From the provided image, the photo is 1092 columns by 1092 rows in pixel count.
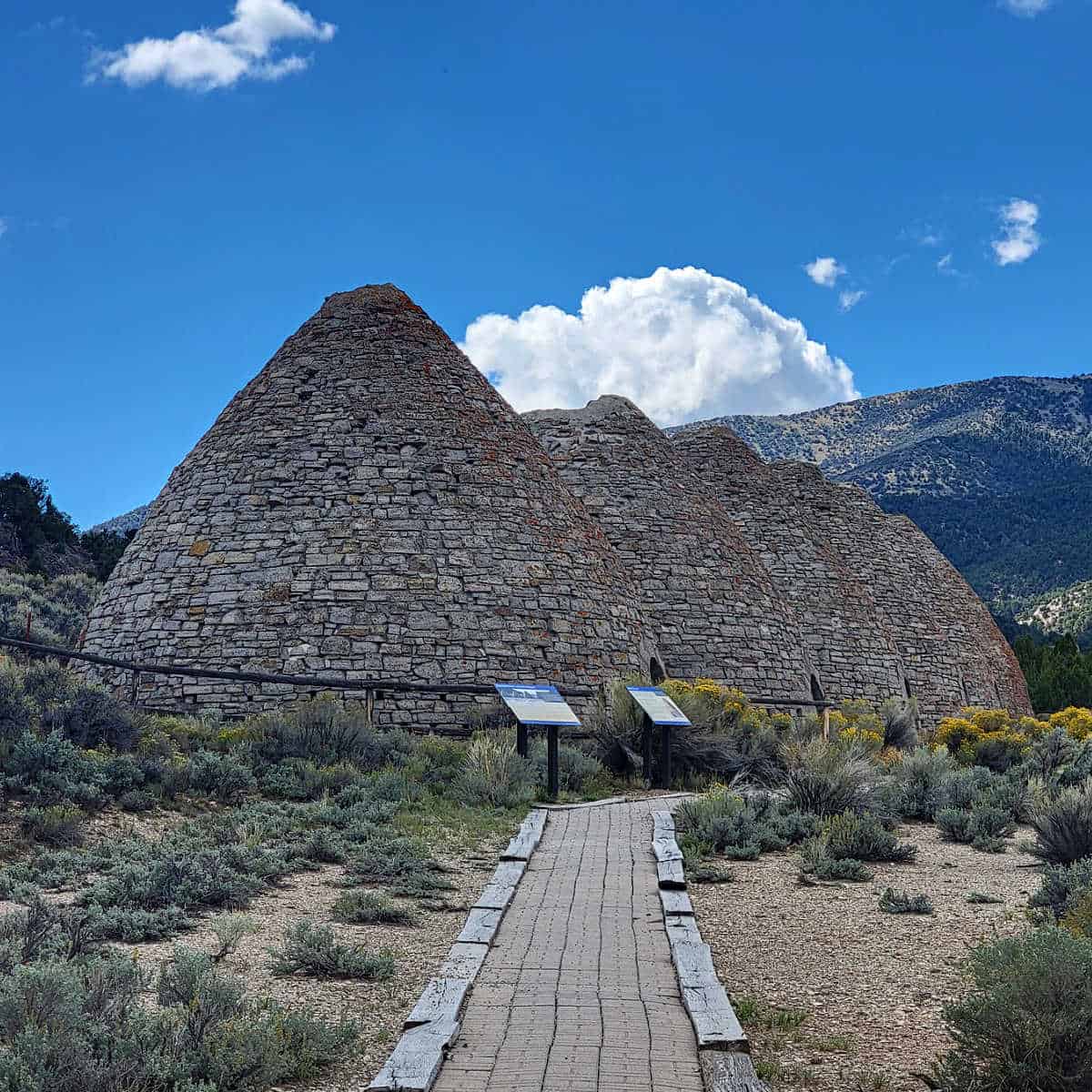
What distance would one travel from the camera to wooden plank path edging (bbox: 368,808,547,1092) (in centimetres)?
385

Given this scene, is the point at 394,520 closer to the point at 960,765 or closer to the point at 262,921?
the point at 960,765

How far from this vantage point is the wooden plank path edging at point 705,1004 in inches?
154

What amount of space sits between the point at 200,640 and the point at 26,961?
34.8 feet

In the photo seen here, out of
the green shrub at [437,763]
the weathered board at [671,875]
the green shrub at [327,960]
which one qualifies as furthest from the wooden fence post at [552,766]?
the green shrub at [327,960]

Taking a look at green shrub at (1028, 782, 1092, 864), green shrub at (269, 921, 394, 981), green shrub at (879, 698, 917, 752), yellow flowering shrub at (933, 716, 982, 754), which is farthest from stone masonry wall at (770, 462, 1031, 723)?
green shrub at (269, 921, 394, 981)

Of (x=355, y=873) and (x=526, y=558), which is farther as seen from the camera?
(x=526, y=558)

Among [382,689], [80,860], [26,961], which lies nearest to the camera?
[26,961]

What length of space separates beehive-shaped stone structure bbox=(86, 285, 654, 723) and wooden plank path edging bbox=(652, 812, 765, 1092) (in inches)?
Result: 329

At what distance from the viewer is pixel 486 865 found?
27.6 feet

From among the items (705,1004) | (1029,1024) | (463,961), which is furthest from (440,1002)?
(1029,1024)

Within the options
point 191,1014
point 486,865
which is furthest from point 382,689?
point 191,1014

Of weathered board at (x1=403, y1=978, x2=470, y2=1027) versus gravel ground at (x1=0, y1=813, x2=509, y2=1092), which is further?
gravel ground at (x1=0, y1=813, x2=509, y2=1092)

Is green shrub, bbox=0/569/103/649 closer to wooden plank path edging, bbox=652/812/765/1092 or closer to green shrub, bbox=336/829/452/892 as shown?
green shrub, bbox=336/829/452/892

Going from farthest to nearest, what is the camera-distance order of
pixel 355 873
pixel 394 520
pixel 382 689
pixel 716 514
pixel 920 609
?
pixel 920 609
pixel 716 514
pixel 394 520
pixel 382 689
pixel 355 873
